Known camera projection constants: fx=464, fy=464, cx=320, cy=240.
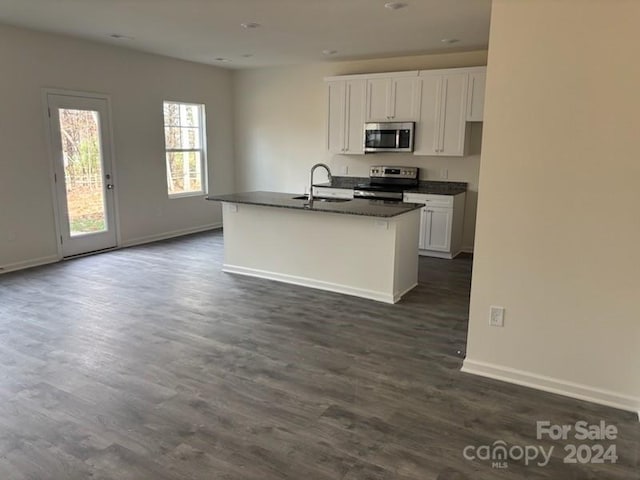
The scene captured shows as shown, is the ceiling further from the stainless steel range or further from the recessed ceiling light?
the stainless steel range

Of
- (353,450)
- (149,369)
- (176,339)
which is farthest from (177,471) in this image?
(176,339)

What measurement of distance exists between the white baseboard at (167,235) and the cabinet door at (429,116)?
154 inches

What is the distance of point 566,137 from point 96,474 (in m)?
2.98

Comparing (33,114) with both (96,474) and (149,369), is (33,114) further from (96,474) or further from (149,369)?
(96,474)

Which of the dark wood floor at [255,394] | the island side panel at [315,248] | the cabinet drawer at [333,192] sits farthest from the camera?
the cabinet drawer at [333,192]

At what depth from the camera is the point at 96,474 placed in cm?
213

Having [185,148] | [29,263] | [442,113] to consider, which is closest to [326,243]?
[442,113]

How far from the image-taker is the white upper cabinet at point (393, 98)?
249 inches

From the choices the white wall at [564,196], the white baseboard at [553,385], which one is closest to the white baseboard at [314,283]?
the white baseboard at [553,385]

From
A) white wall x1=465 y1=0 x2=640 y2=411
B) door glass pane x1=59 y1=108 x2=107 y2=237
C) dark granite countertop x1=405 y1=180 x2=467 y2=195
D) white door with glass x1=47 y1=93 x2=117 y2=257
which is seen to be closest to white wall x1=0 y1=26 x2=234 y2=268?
white door with glass x1=47 y1=93 x2=117 y2=257

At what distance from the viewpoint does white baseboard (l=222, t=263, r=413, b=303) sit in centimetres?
452

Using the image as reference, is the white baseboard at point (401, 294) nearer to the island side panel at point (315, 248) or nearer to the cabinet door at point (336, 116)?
the island side panel at point (315, 248)

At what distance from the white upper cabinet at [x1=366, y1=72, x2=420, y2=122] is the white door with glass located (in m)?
3.67

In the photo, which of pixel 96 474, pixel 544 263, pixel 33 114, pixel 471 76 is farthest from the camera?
pixel 471 76
